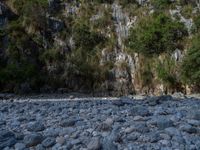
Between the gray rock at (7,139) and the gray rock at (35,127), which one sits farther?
the gray rock at (35,127)

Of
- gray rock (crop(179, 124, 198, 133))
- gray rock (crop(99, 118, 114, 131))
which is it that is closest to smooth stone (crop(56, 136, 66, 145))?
gray rock (crop(99, 118, 114, 131))

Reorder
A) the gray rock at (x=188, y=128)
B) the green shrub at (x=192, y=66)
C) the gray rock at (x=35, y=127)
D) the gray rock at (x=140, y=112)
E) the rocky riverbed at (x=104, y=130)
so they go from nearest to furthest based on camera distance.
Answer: the rocky riverbed at (x=104, y=130) < the gray rock at (x=188, y=128) < the gray rock at (x=35, y=127) < the gray rock at (x=140, y=112) < the green shrub at (x=192, y=66)

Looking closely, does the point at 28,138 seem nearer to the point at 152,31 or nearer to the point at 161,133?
the point at 161,133

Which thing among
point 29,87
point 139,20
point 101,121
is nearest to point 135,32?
point 139,20

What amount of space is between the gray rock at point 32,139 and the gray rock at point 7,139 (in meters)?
0.25

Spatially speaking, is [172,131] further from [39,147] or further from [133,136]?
[39,147]

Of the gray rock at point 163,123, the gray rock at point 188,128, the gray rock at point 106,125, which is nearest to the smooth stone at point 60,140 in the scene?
the gray rock at point 106,125

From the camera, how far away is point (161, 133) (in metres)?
8.38

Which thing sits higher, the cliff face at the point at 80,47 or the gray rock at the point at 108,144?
the cliff face at the point at 80,47

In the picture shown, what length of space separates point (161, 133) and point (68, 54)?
19811 millimetres

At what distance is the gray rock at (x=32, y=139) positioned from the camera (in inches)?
322

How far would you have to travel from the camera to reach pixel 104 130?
8789 millimetres

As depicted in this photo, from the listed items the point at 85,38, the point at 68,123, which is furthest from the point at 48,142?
the point at 85,38

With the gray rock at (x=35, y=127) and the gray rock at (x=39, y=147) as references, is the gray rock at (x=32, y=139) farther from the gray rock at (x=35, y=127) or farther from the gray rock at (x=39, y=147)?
the gray rock at (x=35, y=127)
